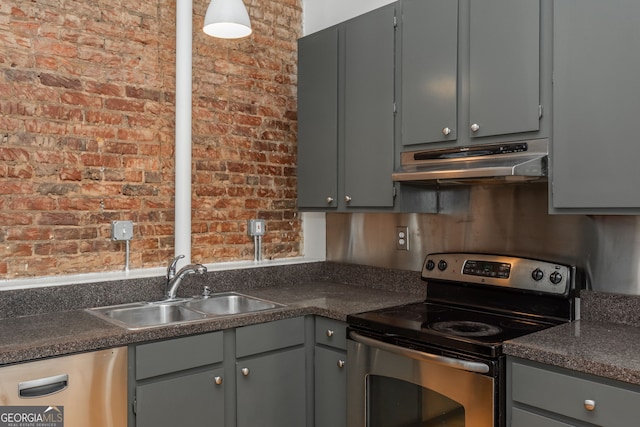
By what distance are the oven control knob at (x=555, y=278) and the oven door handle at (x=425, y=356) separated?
581 mm

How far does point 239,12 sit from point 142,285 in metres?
1.37

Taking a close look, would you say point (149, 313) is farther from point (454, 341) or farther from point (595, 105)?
point (595, 105)

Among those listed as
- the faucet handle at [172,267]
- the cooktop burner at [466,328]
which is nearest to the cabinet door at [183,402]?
the faucet handle at [172,267]

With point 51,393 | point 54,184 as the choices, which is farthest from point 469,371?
point 54,184

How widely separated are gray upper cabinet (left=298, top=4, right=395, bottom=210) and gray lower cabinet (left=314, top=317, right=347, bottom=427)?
66cm

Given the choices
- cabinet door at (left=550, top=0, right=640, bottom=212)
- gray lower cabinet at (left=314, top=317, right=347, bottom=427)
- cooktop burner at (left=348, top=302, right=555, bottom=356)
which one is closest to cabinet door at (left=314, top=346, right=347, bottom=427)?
gray lower cabinet at (left=314, top=317, right=347, bottom=427)

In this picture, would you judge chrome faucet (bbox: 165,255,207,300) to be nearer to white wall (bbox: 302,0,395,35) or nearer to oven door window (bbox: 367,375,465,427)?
oven door window (bbox: 367,375,465,427)

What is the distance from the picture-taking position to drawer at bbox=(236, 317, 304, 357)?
91.0 inches

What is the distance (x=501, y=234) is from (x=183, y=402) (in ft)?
5.25

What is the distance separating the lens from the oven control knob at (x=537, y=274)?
87.2 inches

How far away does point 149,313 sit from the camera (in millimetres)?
2551

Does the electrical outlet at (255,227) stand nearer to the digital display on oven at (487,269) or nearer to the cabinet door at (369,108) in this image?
the cabinet door at (369,108)

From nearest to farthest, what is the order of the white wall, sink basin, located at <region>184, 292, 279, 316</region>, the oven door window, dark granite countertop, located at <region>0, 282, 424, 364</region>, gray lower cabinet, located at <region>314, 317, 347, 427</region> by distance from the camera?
dark granite countertop, located at <region>0, 282, 424, 364</region>
the oven door window
gray lower cabinet, located at <region>314, 317, 347, 427</region>
sink basin, located at <region>184, 292, 279, 316</region>
the white wall

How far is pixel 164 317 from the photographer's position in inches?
102
